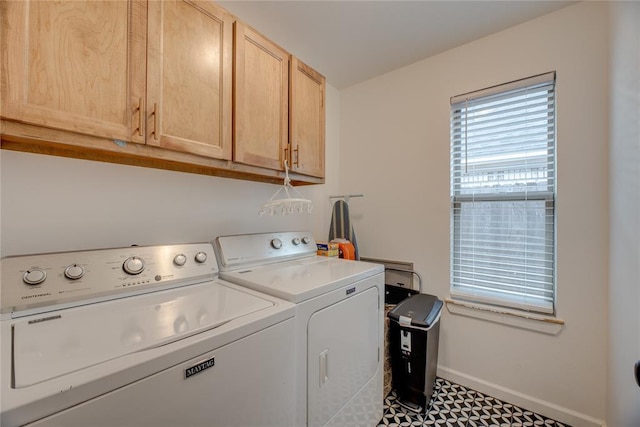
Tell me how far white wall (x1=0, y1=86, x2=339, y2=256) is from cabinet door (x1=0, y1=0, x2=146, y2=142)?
1.31ft

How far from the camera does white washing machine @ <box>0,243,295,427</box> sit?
559 millimetres

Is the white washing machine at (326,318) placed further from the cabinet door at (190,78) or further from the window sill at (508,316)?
the window sill at (508,316)

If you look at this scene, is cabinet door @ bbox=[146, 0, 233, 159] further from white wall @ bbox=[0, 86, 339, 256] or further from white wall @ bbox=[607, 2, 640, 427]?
white wall @ bbox=[607, 2, 640, 427]

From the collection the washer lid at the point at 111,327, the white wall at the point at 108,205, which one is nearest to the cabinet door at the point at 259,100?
the white wall at the point at 108,205

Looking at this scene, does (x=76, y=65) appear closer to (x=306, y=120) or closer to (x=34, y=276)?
(x=34, y=276)

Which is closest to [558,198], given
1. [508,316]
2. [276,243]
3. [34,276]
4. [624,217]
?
[624,217]

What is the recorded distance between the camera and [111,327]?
793 mm

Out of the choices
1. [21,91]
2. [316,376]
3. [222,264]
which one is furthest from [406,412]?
[21,91]

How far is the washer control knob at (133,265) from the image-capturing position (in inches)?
42.2

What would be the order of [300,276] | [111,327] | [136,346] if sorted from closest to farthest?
1. [136,346]
2. [111,327]
3. [300,276]

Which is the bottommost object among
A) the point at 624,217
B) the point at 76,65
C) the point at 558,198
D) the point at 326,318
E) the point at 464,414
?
the point at 464,414

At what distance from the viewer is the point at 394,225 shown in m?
2.33

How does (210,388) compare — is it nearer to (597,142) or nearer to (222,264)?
(222,264)

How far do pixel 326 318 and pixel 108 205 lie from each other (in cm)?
120
